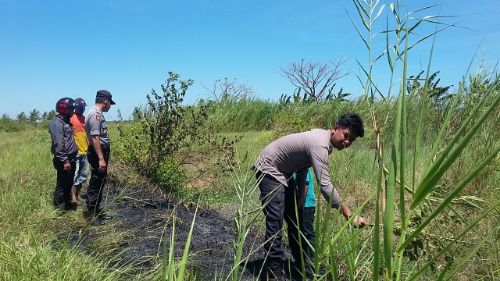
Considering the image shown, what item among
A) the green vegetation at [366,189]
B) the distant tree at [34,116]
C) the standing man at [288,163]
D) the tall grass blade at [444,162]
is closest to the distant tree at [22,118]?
the distant tree at [34,116]

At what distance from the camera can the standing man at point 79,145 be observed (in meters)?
6.57

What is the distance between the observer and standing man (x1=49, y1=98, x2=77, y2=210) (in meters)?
6.03

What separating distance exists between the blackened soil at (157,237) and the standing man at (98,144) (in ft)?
1.10

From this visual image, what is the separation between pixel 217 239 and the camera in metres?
5.68

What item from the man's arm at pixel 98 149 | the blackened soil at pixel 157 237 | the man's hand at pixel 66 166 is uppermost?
the man's arm at pixel 98 149

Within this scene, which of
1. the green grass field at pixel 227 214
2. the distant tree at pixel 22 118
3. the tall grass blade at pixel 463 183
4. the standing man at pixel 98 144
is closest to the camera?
the tall grass blade at pixel 463 183

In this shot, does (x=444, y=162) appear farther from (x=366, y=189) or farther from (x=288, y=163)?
(x=366, y=189)

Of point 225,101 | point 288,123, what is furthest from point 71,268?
point 225,101

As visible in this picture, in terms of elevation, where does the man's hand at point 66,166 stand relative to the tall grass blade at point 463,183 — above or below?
below

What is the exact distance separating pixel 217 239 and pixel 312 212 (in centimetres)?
149

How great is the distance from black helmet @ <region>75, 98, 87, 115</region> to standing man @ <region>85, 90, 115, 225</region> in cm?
57

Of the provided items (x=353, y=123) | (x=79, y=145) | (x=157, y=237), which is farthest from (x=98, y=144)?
(x=353, y=123)

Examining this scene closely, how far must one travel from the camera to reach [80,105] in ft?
21.4

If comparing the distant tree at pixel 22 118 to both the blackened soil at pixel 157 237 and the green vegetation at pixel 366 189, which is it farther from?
Answer: the blackened soil at pixel 157 237
